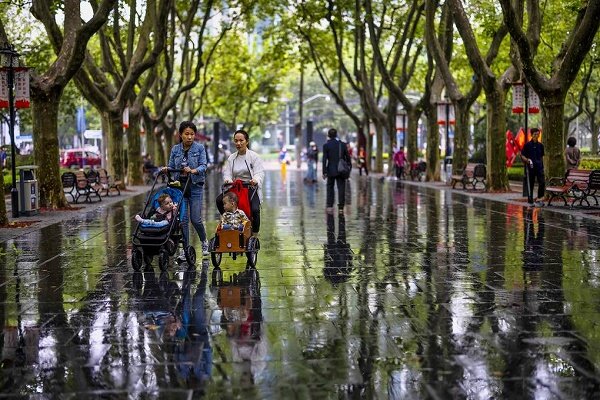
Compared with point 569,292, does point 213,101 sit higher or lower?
higher

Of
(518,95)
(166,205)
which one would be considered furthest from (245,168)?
(518,95)

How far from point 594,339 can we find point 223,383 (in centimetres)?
269

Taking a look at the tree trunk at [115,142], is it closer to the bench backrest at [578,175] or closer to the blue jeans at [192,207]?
the bench backrest at [578,175]

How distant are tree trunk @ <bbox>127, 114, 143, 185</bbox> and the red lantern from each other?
12229 millimetres

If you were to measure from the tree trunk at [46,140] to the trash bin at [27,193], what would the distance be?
0.42 metres

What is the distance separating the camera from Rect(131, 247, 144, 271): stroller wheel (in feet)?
32.5

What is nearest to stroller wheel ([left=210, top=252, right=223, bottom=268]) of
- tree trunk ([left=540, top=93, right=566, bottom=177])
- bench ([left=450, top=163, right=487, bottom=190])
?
tree trunk ([left=540, top=93, right=566, bottom=177])

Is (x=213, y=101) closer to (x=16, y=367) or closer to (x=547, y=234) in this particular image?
(x=547, y=234)

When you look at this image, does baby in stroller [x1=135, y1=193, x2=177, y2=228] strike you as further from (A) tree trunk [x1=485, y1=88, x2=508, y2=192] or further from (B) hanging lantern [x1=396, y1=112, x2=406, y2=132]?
(B) hanging lantern [x1=396, y1=112, x2=406, y2=132]

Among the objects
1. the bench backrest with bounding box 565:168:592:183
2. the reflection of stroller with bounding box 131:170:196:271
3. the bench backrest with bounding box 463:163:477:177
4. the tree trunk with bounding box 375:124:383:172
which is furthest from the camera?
the tree trunk with bounding box 375:124:383:172

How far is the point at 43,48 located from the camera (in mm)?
31594

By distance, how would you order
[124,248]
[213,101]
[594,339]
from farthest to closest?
1. [213,101]
2. [124,248]
3. [594,339]

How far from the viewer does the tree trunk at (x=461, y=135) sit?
2894cm

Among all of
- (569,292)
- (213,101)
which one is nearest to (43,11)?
(569,292)
